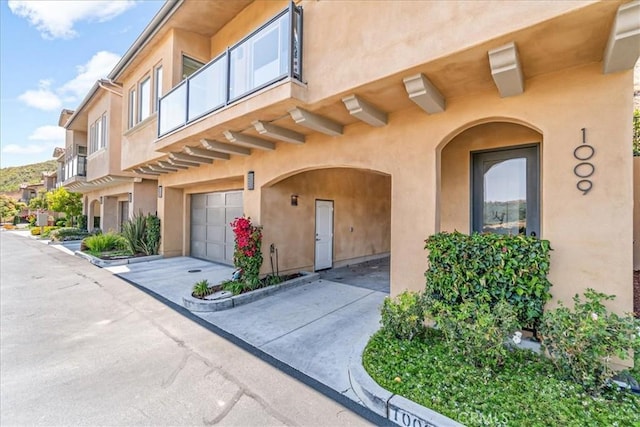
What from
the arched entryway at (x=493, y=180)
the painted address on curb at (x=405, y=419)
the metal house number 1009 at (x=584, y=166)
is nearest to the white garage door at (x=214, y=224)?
the arched entryway at (x=493, y=180)

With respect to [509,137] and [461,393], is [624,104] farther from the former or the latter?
[461,393]

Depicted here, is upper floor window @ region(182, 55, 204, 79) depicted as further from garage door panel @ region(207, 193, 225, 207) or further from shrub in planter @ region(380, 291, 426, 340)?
shrub in planter @ region(380, 291, 426, 340)

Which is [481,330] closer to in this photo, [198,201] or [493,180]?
[493,180]

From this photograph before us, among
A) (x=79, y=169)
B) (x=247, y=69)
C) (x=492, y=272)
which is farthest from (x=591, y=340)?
(x=79, y=169)

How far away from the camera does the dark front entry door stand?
464 centimetres

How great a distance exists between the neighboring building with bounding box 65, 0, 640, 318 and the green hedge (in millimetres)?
366

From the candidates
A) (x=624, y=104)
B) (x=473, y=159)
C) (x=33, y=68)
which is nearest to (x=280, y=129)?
(x=473, y=159)

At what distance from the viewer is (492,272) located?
3557mm

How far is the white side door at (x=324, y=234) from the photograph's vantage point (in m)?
9.23

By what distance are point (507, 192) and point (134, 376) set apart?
20.3 ft

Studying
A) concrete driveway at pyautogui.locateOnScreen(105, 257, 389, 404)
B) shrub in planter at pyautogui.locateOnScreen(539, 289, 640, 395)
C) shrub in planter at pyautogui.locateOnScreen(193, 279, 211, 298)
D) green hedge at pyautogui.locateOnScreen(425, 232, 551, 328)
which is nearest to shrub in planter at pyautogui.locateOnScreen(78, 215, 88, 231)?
concrete driveway at pyautogui.locateOnScreen(105, 257, 389, 404)

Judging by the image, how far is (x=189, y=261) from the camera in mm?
11023

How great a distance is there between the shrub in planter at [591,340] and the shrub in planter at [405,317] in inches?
54.0

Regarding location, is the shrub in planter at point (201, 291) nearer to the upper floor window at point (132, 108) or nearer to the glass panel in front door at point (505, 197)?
the glass panel in front door at point (505, 197)
